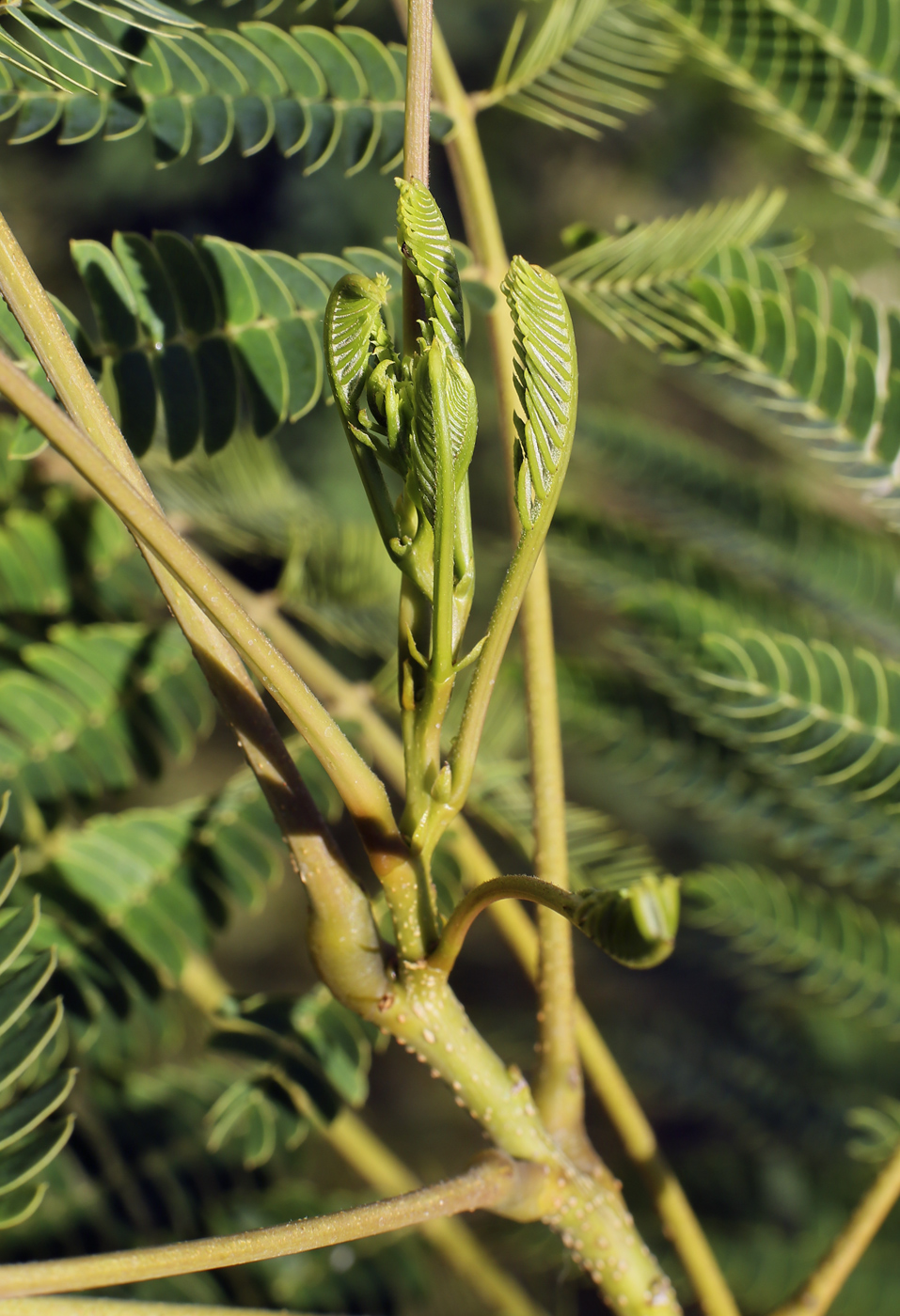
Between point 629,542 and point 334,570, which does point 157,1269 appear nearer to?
point 334,570

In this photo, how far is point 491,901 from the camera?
368mm

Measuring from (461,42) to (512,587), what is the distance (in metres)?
3.41

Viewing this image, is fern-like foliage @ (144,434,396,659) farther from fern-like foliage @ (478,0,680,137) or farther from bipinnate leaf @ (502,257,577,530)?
bipinnate leaf @ (502,257,577,530)

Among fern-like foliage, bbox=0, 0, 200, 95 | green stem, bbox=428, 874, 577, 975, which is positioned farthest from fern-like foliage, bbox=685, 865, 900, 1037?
fern-like foliage, bbox=0, 0, 200, 95

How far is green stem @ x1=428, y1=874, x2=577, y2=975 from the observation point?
0.32 m

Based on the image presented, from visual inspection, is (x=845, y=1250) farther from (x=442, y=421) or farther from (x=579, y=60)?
(x=579, y=60)

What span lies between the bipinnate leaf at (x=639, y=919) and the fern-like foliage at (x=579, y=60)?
664mm

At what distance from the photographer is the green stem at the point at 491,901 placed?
32 centimetres

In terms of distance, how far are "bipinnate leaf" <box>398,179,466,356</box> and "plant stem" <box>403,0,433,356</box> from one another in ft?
0.13

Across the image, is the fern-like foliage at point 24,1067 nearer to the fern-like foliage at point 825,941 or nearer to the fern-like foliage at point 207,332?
the fern-like foliage at point 207,332

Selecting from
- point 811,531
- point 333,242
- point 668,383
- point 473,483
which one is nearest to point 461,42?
point 333,242

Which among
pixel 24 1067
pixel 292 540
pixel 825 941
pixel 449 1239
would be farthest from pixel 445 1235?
pixel 292 540

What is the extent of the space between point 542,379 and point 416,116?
0.48 ft

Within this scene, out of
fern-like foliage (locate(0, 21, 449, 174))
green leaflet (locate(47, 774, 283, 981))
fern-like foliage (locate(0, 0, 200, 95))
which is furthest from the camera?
green leaflet (locate(47, 774, 283, 981))
